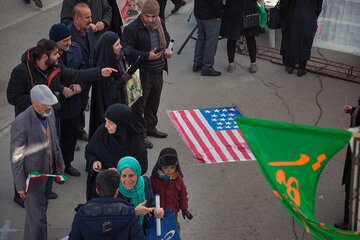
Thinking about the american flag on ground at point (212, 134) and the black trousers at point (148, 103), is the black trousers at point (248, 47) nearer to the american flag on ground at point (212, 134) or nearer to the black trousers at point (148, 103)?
the american flag on ground at point (212, 134)

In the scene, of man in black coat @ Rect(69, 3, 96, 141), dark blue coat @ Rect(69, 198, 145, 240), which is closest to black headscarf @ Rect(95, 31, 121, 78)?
man in black coat @ Rect(69, 3, 96, 141)

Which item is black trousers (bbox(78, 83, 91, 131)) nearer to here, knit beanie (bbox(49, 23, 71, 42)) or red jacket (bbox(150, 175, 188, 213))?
knit beanie (bbox(49, 23, 71, 42))

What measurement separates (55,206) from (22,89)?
1.49 metres

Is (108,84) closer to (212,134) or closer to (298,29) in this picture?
(212,134)

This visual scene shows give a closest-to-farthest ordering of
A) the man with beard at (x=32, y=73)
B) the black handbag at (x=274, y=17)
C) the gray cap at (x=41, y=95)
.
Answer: the gray cap at (x=41, y=95)
the man with beard at (x=32, y=73)
the black handbag at (x=274, y=17)

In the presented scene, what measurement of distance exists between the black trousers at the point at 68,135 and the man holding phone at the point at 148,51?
1.05 m

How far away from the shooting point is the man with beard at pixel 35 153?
4.95 meters

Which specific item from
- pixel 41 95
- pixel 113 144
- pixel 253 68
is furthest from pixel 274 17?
pixel 41 95

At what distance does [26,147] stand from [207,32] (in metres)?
5.04

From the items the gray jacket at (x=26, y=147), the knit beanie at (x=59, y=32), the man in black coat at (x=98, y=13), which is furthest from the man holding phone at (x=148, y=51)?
the gray jacket at (x=26, y=147)

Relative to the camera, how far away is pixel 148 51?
7.09 metres

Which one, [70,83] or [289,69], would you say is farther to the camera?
[289,69]

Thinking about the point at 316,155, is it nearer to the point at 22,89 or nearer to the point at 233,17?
the point at 22,89

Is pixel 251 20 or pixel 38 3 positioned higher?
pixel 251 20
